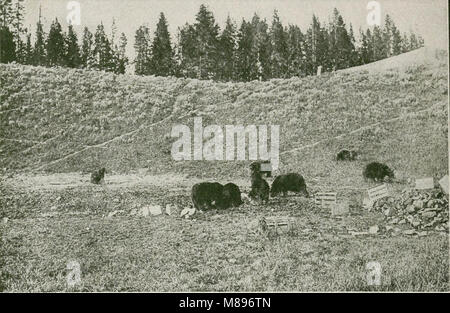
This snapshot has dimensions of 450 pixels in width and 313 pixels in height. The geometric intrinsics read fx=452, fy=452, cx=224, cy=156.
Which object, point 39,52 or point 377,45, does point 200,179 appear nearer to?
point 377,45

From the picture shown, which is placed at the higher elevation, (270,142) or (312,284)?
(270,142)

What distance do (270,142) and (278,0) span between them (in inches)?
110

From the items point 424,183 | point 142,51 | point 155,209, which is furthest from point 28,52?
point 424,183

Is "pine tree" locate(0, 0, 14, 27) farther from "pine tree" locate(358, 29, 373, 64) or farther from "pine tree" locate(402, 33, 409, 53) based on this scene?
"pine tree" locate(402, 33, 409, 53)

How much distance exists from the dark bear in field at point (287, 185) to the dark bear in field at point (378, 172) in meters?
1.24

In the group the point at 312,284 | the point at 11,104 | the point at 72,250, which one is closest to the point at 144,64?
the point at 11,104

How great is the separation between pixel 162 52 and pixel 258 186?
13.8 ft

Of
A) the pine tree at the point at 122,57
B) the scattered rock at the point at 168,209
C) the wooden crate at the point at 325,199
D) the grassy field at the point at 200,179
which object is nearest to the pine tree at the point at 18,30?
the grassy field at the point at 200,179

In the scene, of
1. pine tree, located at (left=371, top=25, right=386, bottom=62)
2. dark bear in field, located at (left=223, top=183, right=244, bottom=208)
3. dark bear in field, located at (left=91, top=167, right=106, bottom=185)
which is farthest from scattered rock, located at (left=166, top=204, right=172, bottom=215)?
pine tree, located at (left=371, top=25, right=386, bottom=62)

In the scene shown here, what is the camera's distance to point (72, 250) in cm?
804

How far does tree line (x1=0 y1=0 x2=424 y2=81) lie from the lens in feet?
30.9

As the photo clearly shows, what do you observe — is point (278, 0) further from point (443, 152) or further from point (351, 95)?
point (443, 152)

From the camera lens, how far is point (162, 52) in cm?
1062
